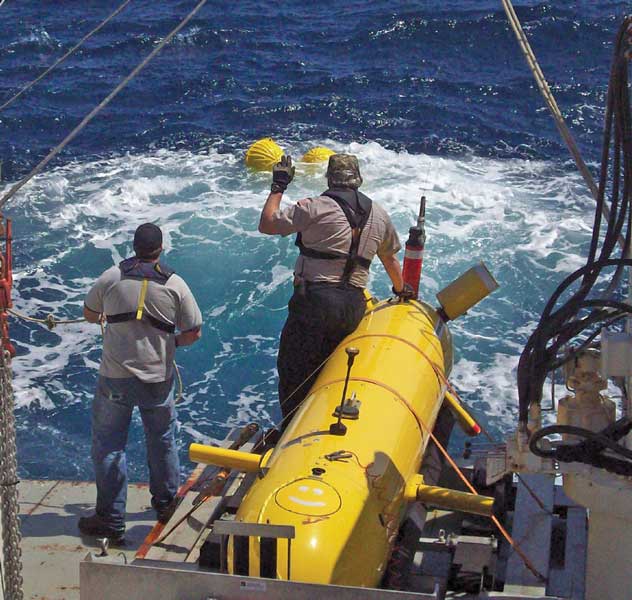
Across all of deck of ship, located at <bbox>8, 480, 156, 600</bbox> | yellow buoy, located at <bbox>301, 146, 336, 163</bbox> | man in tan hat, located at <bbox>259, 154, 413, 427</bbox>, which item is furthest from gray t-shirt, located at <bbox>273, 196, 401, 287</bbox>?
yellow buoy, located at <bbox>301, 146, 336, 163</bbox>

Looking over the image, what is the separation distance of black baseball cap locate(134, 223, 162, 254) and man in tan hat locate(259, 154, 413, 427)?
64cm

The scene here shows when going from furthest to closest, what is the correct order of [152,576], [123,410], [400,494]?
[123,410], [400,494], [152,576]

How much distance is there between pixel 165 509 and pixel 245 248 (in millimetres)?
6478

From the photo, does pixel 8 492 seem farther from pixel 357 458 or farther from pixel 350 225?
pixel 350 225

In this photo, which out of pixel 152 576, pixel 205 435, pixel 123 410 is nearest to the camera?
pixel 152 576

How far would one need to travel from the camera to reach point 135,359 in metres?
5.50

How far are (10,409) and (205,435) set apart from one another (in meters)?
4.54

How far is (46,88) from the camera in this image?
676 inches

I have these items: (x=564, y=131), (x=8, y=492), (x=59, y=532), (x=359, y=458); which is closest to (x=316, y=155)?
(x=59, y=532)

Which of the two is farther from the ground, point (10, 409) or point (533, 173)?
point (10, 409)

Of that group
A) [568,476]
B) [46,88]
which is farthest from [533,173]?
[568,476]

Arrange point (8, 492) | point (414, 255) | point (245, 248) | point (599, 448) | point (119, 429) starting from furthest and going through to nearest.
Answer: point (245, 248)
point (414, 255)
point (119, 429)
point (8, 492)
point (599, 448)

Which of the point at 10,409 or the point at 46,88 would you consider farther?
the point at 46,88

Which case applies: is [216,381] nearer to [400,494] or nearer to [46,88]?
[400,494]
